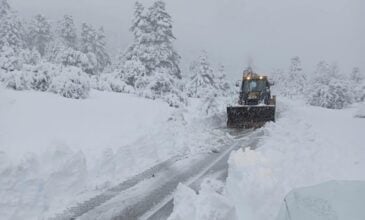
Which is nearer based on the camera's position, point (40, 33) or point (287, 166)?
point (287, 166)

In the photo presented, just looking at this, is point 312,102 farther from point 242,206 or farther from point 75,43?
point 242,206

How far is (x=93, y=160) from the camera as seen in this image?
33.5ft

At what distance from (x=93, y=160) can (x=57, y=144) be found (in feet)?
4.99

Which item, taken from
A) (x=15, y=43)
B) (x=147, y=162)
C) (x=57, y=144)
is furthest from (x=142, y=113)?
(x=15, y=43)

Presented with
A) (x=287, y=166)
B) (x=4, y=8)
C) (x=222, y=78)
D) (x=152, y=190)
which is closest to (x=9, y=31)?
(x=4, y=8)

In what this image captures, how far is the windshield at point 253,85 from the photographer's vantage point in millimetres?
23864

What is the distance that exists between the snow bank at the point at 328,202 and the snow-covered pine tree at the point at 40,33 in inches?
2241

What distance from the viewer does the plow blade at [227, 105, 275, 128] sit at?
20.7m

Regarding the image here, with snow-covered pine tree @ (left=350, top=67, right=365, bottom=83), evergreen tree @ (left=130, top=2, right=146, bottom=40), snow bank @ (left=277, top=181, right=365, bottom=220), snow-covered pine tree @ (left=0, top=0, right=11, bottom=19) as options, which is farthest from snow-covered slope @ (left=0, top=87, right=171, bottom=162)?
snow-covered pine tree @ (left=350, top=67, right=365, bottom=83)

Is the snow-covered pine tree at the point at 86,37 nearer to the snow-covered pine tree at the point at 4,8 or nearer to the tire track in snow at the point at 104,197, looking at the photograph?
the snow-covered pine tree at the point at 4,8

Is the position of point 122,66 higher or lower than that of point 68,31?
lower

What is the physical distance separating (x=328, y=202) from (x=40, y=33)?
57.9 meters

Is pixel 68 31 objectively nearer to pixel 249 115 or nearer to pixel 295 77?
pixel 249 115

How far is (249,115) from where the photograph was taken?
2077cm
